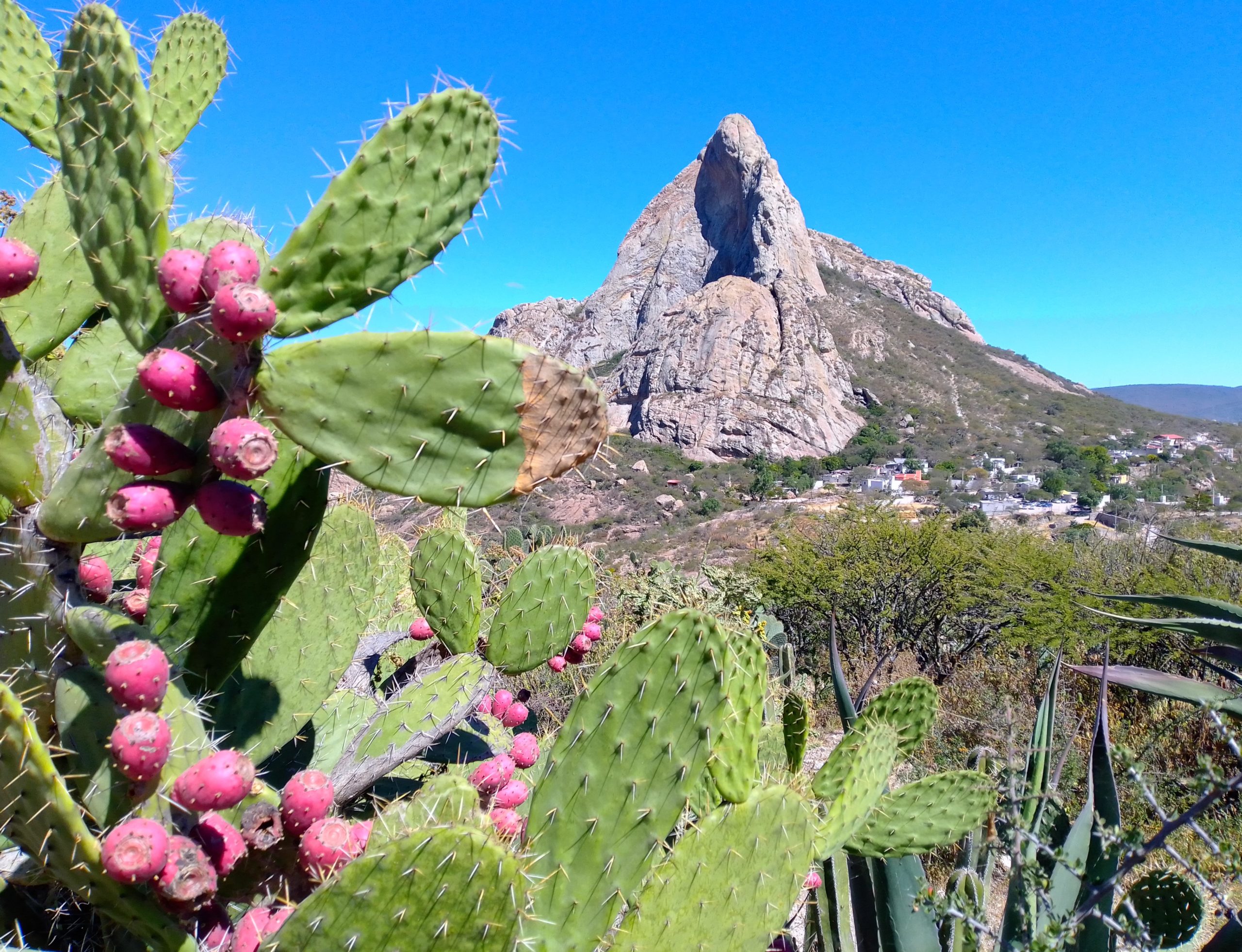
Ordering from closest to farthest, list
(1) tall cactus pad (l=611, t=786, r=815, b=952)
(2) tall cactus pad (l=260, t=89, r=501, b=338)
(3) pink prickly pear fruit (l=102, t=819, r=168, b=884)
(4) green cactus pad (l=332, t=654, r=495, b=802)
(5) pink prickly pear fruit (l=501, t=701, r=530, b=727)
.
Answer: (3) pink prickly pear fruit (l=102, t=819, r=168, b=884), (2) tall cactus pad (l=260, t=89, r=501, b=338), (1) tall cactus pad (l=611, t=786, r=815, b=952), (4) green cactus pad (l=332, t=654, r=495, b=802), (5) pink prickly pear fruit (l=501, t=701, r=530, b=727)

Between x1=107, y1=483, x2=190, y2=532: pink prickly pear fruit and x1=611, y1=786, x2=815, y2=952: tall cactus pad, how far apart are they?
1.06 m

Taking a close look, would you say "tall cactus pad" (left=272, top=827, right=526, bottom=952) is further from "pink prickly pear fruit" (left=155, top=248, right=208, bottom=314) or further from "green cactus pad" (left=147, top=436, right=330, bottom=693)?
"pink prickly pear fruit" (left=155, top=248, right=208, bottom=314)

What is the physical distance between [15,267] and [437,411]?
22.0 inches

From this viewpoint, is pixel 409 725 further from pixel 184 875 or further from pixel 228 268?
pixel 228 268

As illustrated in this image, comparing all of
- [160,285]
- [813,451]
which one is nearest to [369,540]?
[160,285]

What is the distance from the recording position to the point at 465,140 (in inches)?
47.1

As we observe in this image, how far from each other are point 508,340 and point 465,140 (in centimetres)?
38

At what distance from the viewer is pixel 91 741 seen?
3.35 feet

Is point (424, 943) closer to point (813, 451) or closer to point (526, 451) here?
point (526, 451)

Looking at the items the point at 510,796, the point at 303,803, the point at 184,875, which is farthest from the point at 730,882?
the point at 184,875

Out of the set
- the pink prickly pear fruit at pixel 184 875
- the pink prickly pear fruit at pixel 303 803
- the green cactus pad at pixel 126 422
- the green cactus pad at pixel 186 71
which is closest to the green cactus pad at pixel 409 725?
the pink prickly pear fruit at pixel 303 803

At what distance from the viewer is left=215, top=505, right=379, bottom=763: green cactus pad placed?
1.45 m

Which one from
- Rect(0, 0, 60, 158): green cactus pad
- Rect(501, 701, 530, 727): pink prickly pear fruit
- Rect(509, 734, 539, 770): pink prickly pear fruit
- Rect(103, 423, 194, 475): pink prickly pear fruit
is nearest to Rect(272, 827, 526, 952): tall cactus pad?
Rect(103, 423, 194, 475): pink prickly pear fruit

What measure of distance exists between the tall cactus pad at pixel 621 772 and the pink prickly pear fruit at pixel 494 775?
380 mm
